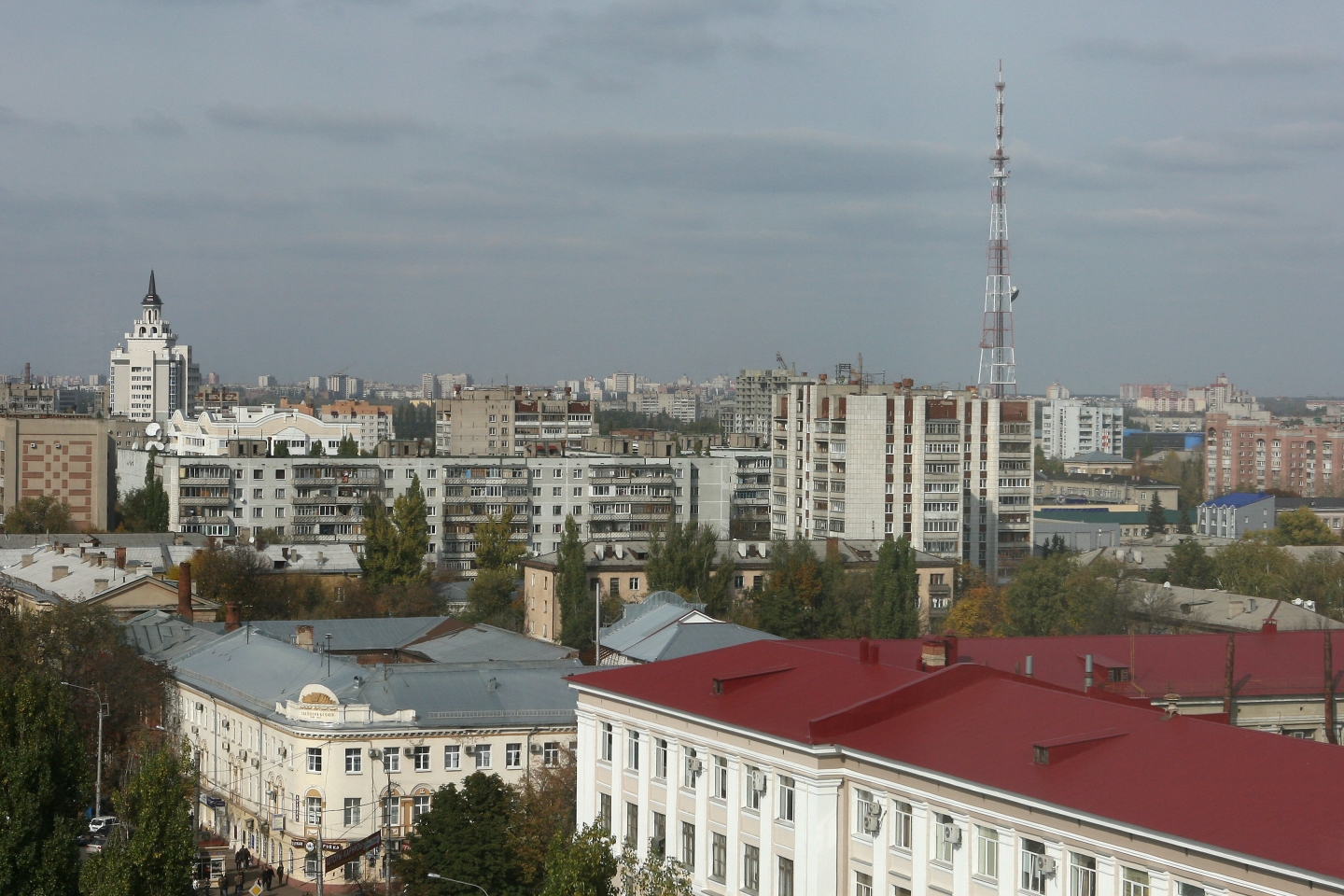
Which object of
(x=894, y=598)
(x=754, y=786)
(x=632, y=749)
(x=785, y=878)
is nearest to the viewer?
(x=785, y=878)

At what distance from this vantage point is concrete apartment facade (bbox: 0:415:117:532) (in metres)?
115

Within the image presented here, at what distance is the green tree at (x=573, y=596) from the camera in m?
63.7

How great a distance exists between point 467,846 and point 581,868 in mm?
9431

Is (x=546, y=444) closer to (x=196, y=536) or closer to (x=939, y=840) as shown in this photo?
(x=196, y=536)

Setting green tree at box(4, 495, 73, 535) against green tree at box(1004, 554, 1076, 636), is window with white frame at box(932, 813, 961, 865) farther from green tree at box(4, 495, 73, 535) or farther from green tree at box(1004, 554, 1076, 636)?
green tree at box(4, 495, 73, 535)

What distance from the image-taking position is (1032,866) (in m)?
23.2

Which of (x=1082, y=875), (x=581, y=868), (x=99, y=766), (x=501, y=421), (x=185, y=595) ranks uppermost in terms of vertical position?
(x=501, y=421)

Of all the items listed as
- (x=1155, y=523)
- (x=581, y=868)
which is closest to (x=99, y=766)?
(x=581, y=868)

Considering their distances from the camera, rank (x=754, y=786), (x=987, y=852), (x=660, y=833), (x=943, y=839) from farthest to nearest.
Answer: (x=660, y=833) → (x=754, y=786) → (x=943, y=839) → (x=987, y=852)

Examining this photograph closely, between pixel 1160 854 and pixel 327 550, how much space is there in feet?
210

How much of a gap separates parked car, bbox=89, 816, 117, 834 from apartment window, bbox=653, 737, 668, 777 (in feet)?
46.9

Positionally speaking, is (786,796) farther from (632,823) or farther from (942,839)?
(632,823)

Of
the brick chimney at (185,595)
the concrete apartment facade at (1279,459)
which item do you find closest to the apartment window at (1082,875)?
the brick chimney at (185,595)

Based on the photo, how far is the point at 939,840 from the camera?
24.8 meters
